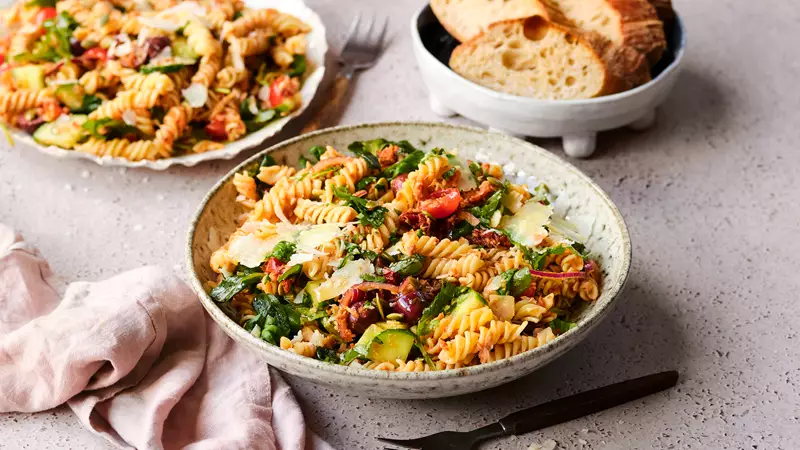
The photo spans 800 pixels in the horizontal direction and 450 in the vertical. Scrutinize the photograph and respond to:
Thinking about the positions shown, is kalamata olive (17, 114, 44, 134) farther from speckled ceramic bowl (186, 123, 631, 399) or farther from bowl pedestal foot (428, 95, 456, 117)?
bowl pedestal foot (428, 95, 456, 117)

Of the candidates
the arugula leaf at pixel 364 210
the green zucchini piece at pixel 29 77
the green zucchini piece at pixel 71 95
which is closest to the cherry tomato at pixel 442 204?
the arugula leaf at pixel 364 210

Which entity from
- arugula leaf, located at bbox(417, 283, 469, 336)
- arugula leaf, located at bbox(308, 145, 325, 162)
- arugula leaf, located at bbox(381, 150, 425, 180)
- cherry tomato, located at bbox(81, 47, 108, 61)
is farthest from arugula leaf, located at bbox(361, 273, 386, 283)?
cherry tomato, located at bbox(81, 47, 108, 61)

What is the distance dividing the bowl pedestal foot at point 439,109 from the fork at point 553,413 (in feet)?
5.60

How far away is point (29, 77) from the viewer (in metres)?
3.52

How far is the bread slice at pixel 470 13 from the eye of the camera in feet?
11.3

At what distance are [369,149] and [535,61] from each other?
877 mm

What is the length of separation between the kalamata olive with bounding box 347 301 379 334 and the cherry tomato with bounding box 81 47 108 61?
2.01m

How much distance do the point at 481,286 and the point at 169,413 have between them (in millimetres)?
946

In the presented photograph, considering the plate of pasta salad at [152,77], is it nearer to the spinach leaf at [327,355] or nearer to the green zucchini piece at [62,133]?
the green zucchini piece at [62,133]

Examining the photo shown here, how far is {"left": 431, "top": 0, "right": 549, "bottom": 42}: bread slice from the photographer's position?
3.44m

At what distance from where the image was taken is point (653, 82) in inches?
129

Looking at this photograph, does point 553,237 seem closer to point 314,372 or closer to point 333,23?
point 314,372

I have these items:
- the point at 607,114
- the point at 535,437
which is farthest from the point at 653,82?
the point at 535,437

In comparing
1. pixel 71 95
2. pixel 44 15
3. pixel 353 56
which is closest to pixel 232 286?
pixel 71 95
